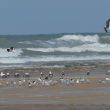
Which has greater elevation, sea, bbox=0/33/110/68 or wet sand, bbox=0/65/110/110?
sea, bbox=0/33/110/68

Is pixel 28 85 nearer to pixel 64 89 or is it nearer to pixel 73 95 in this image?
pixel 64 89

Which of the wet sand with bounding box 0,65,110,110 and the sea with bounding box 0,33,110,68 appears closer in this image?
the wet sand with bounding box 0,65,110,110

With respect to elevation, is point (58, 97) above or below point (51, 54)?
below

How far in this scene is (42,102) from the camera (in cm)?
1934

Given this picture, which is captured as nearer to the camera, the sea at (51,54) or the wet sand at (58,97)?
the wet sand at (58,97)

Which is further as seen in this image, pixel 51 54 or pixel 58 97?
pixel 51 54

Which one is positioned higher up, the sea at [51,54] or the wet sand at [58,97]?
the sea at [51,54]
